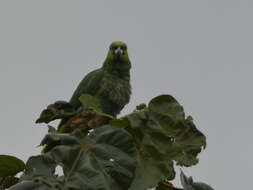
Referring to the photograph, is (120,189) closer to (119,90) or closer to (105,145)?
(105,145)

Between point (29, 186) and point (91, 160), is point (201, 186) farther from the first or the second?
point (29, 186)

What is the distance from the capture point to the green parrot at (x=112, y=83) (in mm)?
6633

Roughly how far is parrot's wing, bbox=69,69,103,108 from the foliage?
159 inches

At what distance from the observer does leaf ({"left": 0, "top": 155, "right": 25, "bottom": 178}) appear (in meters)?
2.24

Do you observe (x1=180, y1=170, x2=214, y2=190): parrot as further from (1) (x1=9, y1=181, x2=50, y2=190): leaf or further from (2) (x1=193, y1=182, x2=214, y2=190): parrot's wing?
(1) (x1=9, y1=181, x2=50, y2=190): leaf

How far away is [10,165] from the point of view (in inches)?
89.0

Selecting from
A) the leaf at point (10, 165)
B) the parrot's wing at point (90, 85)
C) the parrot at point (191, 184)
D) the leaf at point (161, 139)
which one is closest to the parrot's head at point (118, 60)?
the parrot's wing at point (90, 85)

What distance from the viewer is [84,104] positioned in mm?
3059

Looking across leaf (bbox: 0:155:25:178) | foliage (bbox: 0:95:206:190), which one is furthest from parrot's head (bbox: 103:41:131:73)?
leaf (bbox: 0:155:25:178)

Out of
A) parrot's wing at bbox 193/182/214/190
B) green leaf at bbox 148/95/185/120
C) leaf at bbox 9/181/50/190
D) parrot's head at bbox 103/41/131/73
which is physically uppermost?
parrot's head at bbox 103/41/131/73

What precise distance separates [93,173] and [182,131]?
2.37 feet

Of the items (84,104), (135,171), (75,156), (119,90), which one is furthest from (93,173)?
(119,90)

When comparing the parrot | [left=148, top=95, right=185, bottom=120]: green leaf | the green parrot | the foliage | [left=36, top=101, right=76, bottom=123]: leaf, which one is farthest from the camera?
the green parrot

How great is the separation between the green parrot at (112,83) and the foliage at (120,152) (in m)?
3.78
